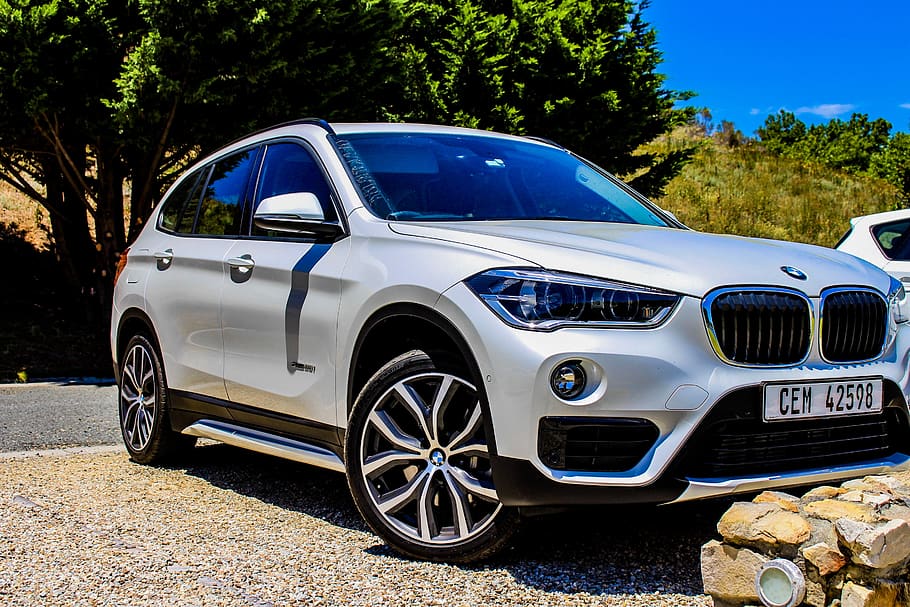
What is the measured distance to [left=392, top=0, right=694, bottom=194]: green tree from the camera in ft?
53.8

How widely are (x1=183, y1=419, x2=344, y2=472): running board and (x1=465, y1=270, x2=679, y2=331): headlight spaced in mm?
1262

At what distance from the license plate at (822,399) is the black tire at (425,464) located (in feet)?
3.21

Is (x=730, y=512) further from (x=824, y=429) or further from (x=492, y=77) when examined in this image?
(x=492, y=77)

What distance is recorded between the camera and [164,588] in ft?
11.9

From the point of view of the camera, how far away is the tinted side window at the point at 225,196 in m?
5.42

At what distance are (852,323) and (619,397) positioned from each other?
1.09m

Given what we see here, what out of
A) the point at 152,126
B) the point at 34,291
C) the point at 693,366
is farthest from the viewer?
the point at 34,291

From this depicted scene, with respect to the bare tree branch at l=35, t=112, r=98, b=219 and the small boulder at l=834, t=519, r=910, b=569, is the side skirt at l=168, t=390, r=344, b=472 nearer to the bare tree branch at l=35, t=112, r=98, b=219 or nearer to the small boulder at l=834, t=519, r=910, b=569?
the small boulder at l=834, t=519, r=910, b=569

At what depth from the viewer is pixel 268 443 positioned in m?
4.79

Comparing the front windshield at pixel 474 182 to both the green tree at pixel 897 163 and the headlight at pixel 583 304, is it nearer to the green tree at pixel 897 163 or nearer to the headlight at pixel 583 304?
the headlight at pixel 583 304

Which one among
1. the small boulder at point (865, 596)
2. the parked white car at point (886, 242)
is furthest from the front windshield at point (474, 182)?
the parked white car at point (886, 242)

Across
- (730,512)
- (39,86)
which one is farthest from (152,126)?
(730,512)

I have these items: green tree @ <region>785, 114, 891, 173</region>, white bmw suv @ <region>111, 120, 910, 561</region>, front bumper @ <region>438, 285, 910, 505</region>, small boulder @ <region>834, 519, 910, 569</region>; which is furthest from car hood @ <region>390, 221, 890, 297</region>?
green tree @ <region>785, 114, 891, 173</region>

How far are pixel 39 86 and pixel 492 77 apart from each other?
740 centimetres
